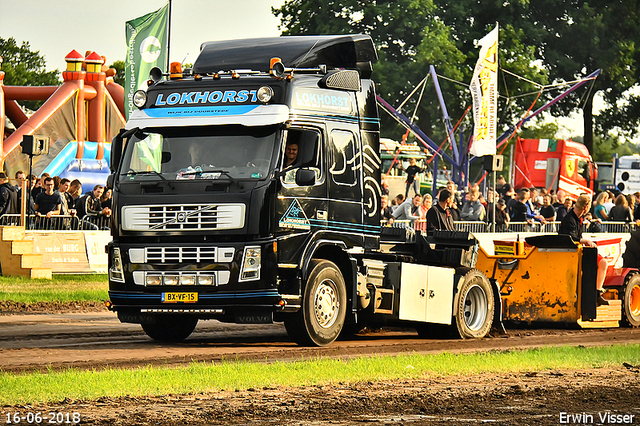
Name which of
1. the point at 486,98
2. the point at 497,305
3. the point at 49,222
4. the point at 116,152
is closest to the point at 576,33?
the point at 486,98

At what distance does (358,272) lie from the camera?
14367 mm

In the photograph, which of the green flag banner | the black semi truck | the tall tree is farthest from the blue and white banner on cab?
the tall tree

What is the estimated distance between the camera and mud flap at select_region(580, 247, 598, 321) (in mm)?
16438

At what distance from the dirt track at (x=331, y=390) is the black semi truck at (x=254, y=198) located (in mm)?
610

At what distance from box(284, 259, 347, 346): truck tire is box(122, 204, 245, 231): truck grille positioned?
1262 millimetres

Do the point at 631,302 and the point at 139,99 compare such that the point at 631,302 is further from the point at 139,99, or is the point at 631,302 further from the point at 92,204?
the point at 92,204

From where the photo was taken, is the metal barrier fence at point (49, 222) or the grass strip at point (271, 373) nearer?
the grass strip at point (271, 373)

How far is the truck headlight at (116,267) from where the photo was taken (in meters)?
13.6

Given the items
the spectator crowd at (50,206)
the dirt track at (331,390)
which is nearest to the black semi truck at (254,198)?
the dirt track at (331,390)

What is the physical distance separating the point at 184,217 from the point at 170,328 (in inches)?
95.8

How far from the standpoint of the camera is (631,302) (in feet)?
59.1

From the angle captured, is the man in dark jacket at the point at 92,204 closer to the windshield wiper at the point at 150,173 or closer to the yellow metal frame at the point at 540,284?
the yellow metal frame at the point at 540,284

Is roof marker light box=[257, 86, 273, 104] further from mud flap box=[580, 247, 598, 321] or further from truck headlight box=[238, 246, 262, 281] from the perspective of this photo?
mud flap box=[580, 247, 598, 321]

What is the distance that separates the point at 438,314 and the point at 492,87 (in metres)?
20.7
